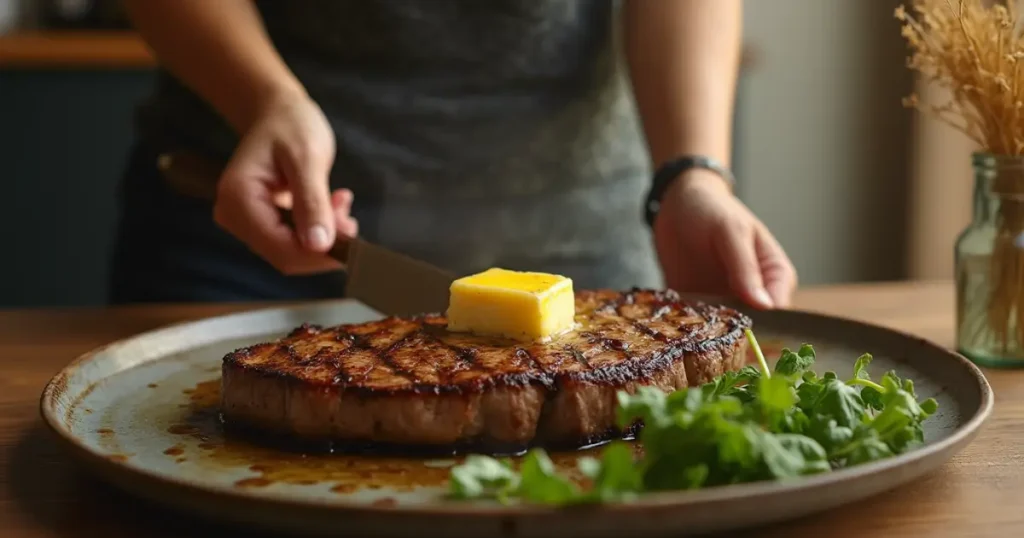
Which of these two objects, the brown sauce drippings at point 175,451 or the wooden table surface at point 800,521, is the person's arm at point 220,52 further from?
the brown sauce drippings at point 175,451

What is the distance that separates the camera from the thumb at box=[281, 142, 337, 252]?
1651 mm

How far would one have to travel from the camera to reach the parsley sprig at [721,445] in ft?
2.90

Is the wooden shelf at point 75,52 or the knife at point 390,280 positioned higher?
the wooden shelf at point 75,52

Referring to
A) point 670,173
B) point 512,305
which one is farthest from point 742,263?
point 512,305

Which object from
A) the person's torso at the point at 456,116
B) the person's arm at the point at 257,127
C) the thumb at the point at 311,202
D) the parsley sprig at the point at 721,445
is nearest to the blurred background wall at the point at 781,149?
the person's torso at the point at 456,116

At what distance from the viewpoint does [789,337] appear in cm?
164

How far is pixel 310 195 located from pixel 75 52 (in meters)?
2.65

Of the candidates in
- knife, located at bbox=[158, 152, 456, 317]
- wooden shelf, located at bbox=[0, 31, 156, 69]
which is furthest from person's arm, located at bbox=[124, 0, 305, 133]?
wooden shelf, located at bbox=[0, 31, 156, 69]

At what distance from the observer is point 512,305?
1.32 metres

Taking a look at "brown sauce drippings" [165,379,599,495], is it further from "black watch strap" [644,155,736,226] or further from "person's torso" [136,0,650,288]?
"person's torso" [136,0,650,288]

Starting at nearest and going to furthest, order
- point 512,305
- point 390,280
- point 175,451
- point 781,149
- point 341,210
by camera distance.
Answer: point 175,451 → point 512,305 → point 390,280 → point 341,210 → point 781,149

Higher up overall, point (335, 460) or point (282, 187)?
point (282, 187)

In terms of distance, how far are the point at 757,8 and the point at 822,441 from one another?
383cm

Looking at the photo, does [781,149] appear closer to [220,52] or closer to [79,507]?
[220,52]
